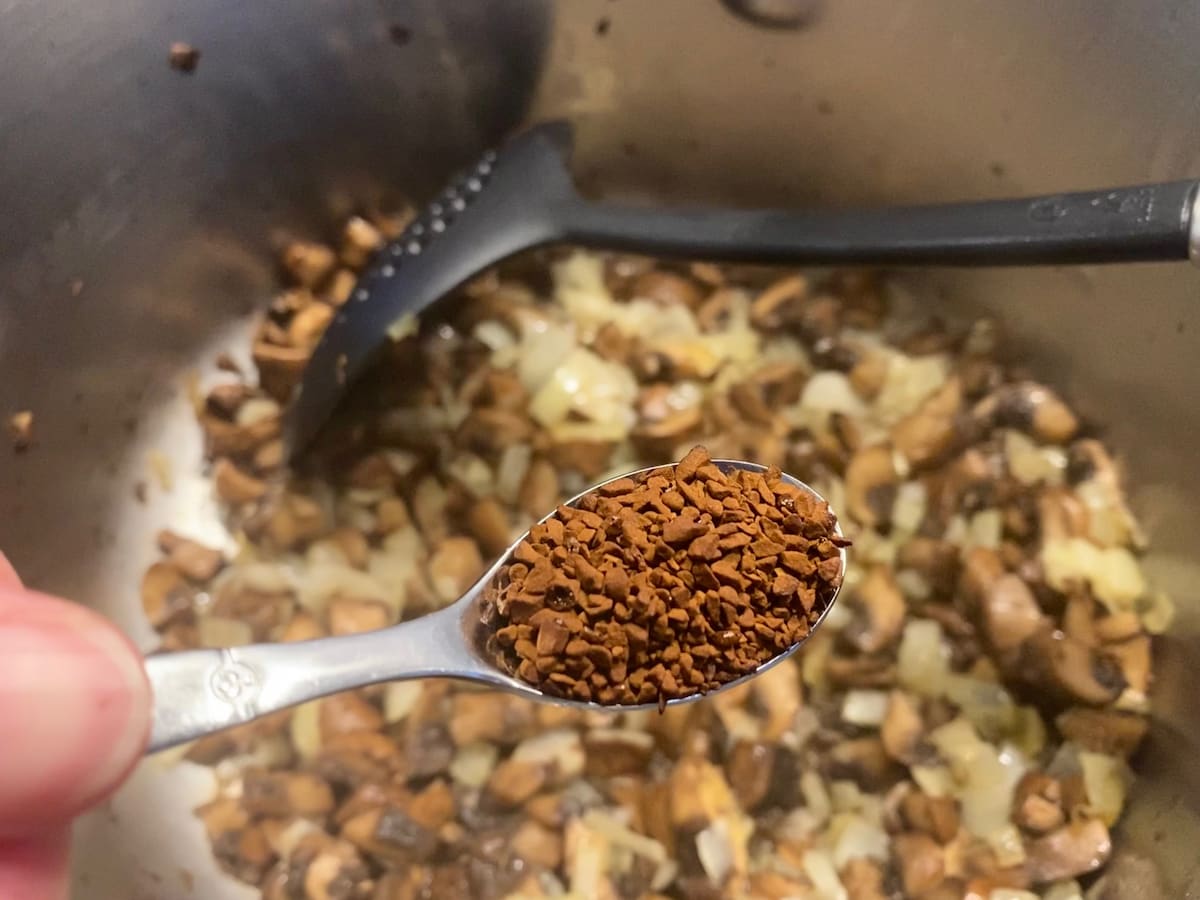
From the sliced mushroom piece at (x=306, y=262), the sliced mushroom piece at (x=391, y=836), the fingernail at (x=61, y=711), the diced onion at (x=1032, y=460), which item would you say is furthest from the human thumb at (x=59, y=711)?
the diced onion at (x=1032, y=460)

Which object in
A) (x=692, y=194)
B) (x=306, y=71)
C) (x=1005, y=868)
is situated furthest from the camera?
(x=692, y=194)

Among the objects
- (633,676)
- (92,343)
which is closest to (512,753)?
(633,676)

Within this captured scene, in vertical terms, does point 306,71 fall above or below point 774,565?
above

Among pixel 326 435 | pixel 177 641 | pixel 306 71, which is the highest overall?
pixel 306 71

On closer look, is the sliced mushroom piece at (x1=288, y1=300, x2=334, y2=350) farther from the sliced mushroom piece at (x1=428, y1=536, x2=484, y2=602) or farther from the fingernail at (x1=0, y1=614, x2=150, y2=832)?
the fingernail at (x1=0, y1=614, x2=150, y2=832)

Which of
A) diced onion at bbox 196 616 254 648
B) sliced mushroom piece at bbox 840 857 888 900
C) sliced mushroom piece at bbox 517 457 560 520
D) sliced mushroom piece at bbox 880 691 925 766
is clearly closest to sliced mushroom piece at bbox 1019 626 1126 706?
sliced mushroom piece at bbox 880 691 925 766

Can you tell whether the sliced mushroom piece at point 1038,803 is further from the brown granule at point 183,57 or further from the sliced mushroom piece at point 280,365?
the brown granule at point 183,57

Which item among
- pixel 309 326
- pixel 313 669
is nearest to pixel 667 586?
pixel 313 669

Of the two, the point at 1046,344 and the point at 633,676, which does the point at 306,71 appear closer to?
the point at 633,676

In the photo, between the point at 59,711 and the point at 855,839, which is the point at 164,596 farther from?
the point at 855,839
